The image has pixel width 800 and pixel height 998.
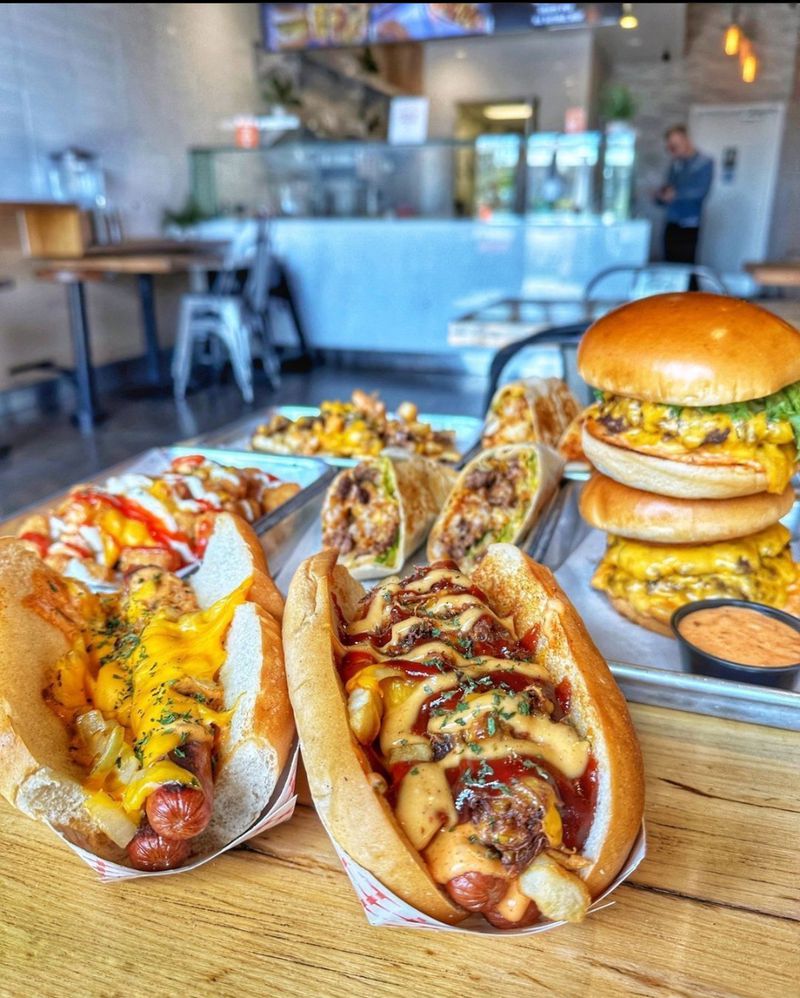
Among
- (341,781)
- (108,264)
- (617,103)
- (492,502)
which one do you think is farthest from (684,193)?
(341,781)

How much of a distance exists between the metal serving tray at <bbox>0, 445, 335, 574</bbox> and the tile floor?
10.9ft

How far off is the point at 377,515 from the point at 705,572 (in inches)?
33.7

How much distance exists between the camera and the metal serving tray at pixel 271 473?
2.06 metres

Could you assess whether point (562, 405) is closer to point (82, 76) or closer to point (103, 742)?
point (103, 742)

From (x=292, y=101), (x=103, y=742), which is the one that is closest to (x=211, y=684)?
(x=103, y=742)

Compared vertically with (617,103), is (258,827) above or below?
below

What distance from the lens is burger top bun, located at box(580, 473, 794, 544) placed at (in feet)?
5.74

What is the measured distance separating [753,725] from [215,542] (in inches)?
38.5

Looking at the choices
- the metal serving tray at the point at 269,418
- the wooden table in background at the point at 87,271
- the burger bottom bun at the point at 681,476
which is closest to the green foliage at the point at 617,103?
the wooden table in background at the point at 87,271

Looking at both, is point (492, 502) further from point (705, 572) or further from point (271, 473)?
point (271, 473)

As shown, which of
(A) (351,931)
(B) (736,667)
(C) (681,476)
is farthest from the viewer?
(C) (681,476)

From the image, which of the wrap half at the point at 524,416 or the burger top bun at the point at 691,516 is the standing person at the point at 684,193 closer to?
the wrap half at the point at 524,416

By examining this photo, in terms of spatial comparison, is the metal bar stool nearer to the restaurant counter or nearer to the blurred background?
the blurred background

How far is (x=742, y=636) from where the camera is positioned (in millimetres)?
1454
